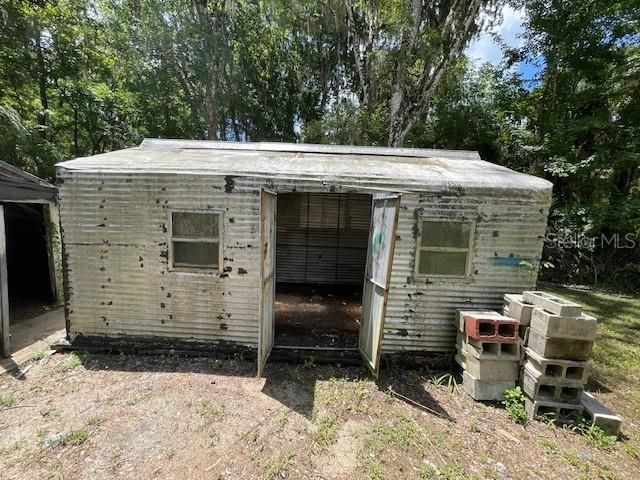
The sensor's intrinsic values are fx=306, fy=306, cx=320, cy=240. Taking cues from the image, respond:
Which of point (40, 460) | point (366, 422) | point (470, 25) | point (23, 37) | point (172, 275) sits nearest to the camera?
point (40, 460)

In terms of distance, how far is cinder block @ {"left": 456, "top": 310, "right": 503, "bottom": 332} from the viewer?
13.4ft

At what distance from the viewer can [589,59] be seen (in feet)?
35.5

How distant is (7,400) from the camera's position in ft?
11.8

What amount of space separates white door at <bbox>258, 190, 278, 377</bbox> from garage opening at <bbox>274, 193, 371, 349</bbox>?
269 centimetres

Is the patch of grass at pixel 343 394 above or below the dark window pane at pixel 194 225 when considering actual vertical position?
below

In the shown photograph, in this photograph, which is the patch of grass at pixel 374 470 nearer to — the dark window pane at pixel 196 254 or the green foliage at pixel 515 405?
the green foliage at pixel 515 405

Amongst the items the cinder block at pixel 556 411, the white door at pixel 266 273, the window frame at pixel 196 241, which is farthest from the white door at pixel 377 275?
the window frame at pixel 196 241

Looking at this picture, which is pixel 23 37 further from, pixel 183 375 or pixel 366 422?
pixel 366 422

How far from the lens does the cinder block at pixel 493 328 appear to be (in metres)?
3.79

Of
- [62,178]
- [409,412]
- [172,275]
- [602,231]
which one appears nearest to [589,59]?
[602,231]

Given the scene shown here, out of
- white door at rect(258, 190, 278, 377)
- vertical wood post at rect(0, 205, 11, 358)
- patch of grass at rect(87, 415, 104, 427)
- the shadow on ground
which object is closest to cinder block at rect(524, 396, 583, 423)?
the shadow on ground

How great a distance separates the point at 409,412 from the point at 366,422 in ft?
1.91

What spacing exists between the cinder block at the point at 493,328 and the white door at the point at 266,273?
2.68 meters

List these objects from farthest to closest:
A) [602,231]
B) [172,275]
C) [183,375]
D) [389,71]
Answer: [389,71] < [602,231] < [172,275] < [183,375]
